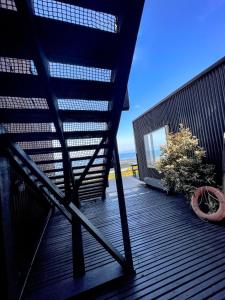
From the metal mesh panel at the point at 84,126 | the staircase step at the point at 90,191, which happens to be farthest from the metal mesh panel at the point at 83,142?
the staircase step at the point at 90,191

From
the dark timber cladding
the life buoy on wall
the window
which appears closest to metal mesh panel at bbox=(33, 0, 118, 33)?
the life buoy on wall

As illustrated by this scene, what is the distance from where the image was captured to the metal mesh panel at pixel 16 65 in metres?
1.13

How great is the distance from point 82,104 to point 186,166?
3435 mm

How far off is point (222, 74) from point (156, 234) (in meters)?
3.90

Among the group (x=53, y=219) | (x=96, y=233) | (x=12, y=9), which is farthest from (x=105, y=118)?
(x=53, y=219)

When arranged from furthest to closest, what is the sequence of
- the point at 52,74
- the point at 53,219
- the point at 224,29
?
the point at 53,219, the point at 224,29, the point at 52,74

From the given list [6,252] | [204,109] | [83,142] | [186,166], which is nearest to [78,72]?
[83,142]

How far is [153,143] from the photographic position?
7.21 metres

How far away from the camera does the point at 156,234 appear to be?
3135 millimetres

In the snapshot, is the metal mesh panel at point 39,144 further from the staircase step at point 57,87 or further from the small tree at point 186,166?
the small tree at point 186,166

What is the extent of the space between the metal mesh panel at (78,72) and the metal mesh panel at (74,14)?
30 cm

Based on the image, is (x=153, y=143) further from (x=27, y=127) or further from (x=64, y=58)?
(x=64, y=58)

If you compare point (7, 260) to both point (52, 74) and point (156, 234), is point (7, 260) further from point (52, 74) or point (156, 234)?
point (156, 234)

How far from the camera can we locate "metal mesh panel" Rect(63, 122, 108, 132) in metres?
2.13
